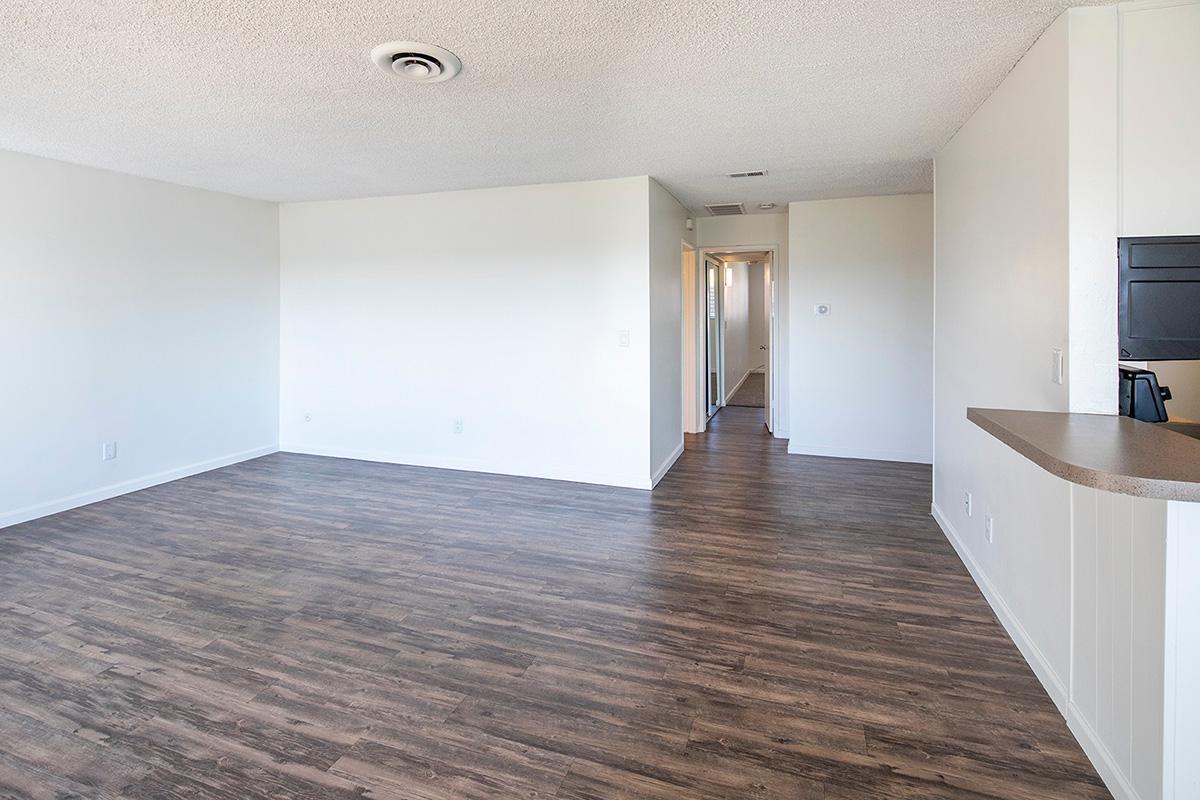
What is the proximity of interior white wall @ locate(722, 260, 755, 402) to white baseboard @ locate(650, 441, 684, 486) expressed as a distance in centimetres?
384

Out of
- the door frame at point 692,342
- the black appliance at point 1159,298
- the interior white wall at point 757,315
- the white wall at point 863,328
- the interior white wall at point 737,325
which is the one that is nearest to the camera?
the black appliance at point 1159,298

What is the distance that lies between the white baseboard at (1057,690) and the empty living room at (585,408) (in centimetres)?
2

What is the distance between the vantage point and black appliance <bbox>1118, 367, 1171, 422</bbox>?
201cm

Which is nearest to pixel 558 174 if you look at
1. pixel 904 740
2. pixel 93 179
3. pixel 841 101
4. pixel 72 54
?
pixel 841 101

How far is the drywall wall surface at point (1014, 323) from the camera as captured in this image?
84.3 inches

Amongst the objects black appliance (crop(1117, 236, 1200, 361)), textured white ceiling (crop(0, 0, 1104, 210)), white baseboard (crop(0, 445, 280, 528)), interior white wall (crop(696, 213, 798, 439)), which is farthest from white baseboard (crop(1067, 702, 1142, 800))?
white baseboard (crop(0, 445, 280, 528))

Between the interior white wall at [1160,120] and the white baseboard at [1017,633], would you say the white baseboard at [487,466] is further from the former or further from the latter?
the interior white wall at [1160,120]

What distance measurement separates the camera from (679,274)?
5758mm

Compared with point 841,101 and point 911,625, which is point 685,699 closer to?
point 911,625

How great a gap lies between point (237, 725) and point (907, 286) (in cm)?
577

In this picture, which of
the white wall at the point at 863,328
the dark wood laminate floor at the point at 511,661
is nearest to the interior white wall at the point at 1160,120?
the dark wood laminate floor at the point at 511,661

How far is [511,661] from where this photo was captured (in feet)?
7.84

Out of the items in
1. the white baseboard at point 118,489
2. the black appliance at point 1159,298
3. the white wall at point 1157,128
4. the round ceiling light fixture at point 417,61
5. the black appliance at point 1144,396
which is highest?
the round ceiling light fixture at point 417,61

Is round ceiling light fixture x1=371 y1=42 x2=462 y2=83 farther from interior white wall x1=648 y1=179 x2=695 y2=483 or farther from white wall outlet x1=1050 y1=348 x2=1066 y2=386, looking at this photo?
white wall outlet x1=1050 y1=348 x2=1066 y2=386
